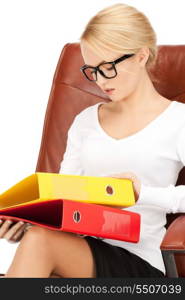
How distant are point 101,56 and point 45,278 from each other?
0.71 m

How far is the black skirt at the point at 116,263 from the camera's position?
2.01 metres

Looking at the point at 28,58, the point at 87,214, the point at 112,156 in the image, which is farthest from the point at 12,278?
the point at 28,58

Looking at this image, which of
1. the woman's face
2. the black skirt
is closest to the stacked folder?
the black skirt

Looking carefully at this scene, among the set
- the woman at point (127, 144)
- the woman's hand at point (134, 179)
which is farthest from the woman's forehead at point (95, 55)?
the woman's hand at point (134, 179)

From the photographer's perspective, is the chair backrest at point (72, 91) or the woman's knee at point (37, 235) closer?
the woman's knee at point (37, 235)

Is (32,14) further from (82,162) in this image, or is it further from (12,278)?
(12,278)

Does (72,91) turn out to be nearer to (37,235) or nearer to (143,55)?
(143,55)

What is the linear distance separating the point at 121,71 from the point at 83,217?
55 centimetres

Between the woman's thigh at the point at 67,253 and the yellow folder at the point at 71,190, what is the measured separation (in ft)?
0.33

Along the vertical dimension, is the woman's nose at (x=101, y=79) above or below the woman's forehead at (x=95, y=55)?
below

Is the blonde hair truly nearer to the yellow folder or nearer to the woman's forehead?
the woman's forehead

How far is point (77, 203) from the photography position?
1823mm

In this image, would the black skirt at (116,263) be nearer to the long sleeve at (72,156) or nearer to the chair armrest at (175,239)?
the chair armrest at (175,239)

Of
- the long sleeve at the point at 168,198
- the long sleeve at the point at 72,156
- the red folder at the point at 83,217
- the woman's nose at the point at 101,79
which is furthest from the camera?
the long sleeve at the point at 72,156
